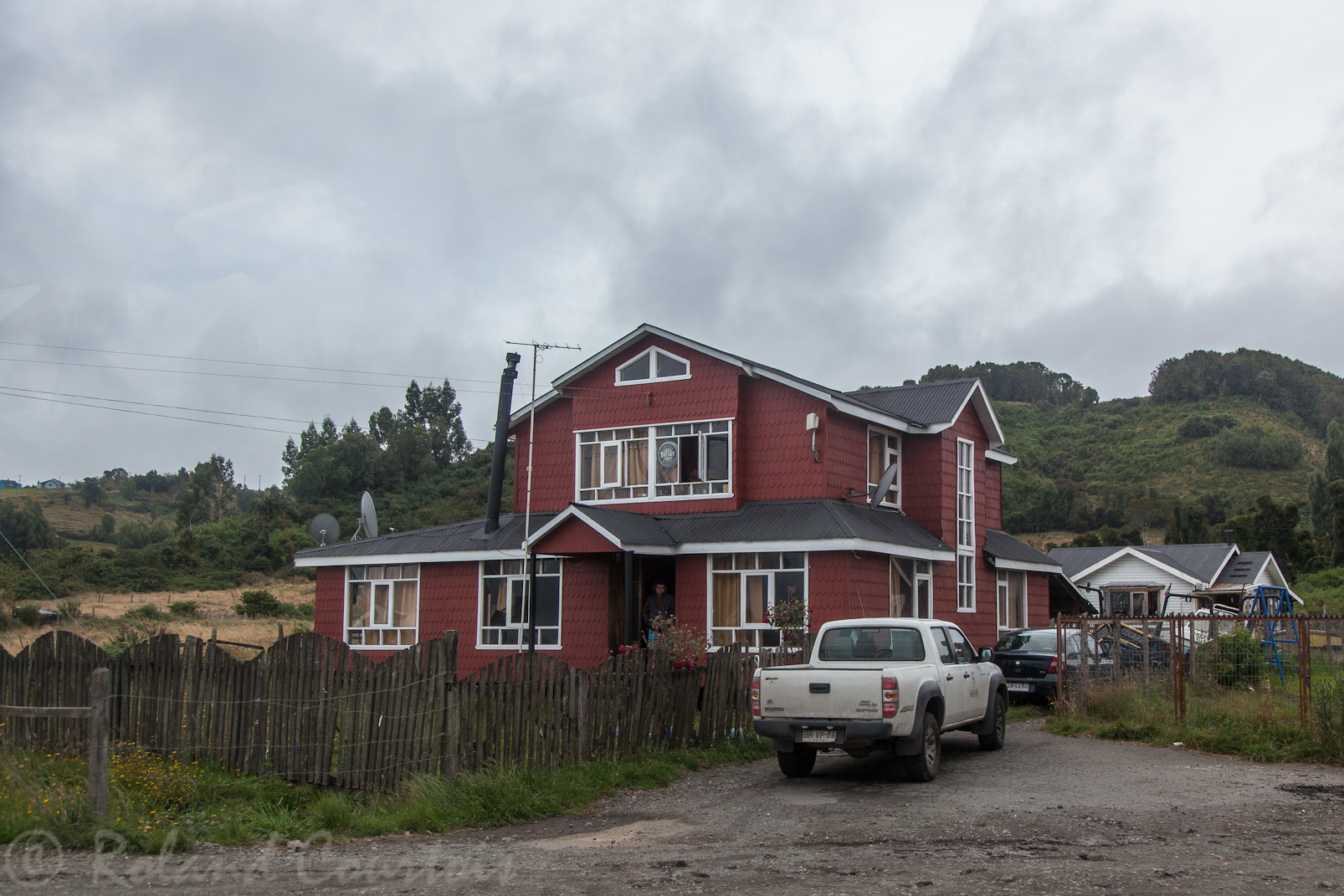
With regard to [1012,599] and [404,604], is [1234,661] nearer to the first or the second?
[1012,599]

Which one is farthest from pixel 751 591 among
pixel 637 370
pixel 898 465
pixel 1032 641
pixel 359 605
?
pixel 359 605

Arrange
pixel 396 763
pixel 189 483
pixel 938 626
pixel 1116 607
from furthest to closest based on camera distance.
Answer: pixel 189 483, pixel 1116 607, pixel 938 626, pixel 396 763

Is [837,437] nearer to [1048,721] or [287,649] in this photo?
[1048,721]

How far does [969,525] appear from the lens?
86.8 ft

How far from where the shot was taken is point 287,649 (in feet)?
36.9

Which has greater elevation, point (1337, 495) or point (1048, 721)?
point (1337, 495)

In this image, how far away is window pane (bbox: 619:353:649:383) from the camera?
24109mm

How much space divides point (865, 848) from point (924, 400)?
19145 mm

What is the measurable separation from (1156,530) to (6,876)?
73.6m

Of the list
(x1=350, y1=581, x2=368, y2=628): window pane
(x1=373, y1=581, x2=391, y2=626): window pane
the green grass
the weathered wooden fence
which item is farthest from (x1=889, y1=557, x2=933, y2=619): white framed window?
(x1=350, y1=581, x2=368, y2=628): window pane

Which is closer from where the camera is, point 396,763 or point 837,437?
point 396,763

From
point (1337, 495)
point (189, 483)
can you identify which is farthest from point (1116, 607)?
point (189, 483)

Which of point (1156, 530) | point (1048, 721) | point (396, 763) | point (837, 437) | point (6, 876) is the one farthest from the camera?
point (1156, 530)

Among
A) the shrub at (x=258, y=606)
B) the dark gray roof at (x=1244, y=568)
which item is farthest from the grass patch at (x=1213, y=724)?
the shrub at (x=258, y=606)
